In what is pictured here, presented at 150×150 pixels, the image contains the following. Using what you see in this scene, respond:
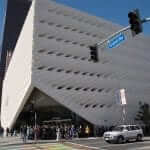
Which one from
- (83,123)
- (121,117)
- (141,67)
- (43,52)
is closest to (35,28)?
(43,52)

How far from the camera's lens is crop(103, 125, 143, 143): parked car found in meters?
19.0

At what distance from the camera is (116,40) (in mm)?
10883

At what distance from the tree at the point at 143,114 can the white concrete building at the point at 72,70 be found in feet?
3.82

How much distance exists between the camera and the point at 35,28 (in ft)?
123

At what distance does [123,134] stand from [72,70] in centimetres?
2050

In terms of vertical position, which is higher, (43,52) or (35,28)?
(35,28)

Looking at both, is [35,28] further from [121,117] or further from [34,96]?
[121,117]

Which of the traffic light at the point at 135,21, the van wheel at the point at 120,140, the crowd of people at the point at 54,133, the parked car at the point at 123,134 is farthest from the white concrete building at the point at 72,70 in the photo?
the traffic light at the point at 135,21

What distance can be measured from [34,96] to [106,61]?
16.4 m

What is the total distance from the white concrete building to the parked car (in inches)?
633

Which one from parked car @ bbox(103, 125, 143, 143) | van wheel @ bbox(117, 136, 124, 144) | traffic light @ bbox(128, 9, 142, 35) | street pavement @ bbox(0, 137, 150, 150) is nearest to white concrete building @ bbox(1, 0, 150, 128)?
street pavement @ bbox(0, 137, 150, 150)

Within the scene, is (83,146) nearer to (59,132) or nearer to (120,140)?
(120,140)

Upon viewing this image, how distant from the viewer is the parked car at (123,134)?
19.0 meters

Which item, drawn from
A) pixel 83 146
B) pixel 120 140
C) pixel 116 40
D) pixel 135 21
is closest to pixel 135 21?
pixel 135 21
